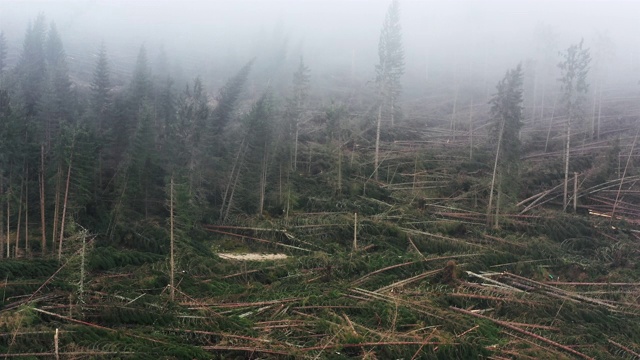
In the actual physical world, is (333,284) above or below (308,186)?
below

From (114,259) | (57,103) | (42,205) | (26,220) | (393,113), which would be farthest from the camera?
(393,113)

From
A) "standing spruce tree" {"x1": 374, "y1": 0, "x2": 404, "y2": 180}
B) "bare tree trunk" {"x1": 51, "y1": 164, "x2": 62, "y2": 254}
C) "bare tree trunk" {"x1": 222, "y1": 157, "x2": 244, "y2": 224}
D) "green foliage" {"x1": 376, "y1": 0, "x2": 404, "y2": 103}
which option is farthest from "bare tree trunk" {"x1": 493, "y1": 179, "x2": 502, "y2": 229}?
"bare tree trunk" {"x1": 51, "y1": 164, "x2": 62, "y2": 254}

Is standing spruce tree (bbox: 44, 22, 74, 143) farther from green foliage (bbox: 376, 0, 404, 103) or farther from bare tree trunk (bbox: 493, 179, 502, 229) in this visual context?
green foliage (bbox: 376, 0, 404, 103)

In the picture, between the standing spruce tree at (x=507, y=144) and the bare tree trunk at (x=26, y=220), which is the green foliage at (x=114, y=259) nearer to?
the bare tree trunk at (x=26, y=220)

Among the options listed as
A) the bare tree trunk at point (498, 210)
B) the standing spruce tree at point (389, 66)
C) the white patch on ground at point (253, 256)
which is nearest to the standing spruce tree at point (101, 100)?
the white patch on ground at point (253, 256)

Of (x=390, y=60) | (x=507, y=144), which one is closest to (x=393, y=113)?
(x=390, y=60)

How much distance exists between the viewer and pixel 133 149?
23.8 meters

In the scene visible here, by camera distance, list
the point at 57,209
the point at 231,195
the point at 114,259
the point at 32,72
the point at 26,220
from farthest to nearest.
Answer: the point at 32,72 < the point at 231,195 < the point at 26,220 < the point at 57,209 < the point at 114,259

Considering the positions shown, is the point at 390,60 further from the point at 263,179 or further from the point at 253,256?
the point at 253,256

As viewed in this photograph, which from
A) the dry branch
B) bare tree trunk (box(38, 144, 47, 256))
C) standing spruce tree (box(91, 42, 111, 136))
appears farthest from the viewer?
standing spruce tree (box(91, 42, 111, 136))

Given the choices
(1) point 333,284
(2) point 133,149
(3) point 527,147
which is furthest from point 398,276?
(3) point 527,147

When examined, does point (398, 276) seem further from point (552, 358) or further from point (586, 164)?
point (586, 164)

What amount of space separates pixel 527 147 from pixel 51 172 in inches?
1453

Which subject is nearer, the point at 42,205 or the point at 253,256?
the point at 42,205
